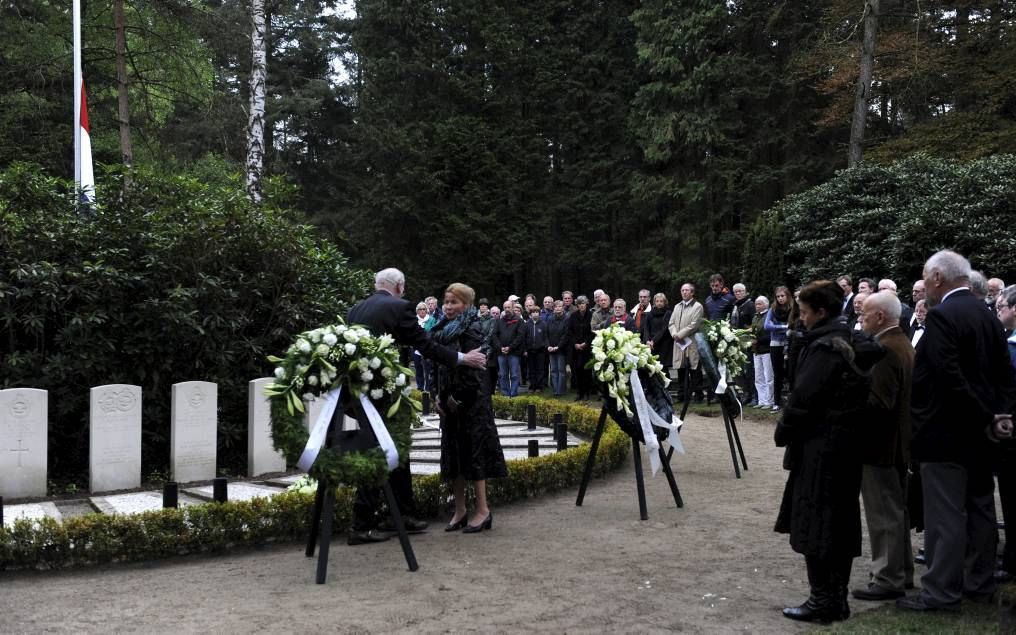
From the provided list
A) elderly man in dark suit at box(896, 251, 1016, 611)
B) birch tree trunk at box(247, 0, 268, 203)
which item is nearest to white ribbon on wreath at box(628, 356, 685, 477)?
elderly man in dark suit at box(896, 251, 1016, 611)

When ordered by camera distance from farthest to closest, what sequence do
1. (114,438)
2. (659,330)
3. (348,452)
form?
(659,330) → (114,438) → (348,452)

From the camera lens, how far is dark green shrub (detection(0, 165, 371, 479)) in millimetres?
9922

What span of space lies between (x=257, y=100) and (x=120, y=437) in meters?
8.83

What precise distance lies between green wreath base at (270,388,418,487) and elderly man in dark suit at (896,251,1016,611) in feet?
11.4

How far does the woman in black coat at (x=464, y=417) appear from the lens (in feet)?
25.0

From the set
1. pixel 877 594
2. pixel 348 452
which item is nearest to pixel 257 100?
pixel 348 452

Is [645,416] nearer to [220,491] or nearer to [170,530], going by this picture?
[220,491]

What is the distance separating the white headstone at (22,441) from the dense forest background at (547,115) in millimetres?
14196

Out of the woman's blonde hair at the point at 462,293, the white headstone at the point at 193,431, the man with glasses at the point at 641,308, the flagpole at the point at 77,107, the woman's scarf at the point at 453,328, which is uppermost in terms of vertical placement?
the flagpole at the point at 77,107

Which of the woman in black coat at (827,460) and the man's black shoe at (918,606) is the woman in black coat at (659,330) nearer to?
the man's black shoe at (918,606)

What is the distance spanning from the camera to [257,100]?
16.4m

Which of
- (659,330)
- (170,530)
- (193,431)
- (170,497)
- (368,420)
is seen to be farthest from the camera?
(659,330)

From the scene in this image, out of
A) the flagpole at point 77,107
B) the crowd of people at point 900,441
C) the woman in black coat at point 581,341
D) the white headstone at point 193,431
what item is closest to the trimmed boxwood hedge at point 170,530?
the white headstone at point 193,431

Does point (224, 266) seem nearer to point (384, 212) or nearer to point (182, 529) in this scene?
point (182, 529)
